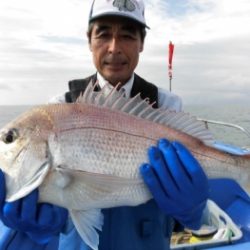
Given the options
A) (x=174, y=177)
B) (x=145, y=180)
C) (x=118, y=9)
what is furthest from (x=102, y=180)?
(x=118, y=9)

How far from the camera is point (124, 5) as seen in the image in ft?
8.84

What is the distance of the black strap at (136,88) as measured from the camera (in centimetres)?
288

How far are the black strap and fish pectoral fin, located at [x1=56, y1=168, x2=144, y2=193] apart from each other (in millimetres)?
1026

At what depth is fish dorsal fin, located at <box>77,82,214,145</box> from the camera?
217cm

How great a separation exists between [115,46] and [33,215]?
126cm

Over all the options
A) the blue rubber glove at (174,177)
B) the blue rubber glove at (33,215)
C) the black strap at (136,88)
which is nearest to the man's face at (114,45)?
the black strap at (136,88)

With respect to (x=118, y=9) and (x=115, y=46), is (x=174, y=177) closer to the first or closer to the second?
(x=115, y=46)

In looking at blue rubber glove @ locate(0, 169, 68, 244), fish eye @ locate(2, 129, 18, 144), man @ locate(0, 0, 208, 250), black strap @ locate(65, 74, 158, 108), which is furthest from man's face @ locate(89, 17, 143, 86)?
blue rubber glove @ locate(0, 169, 68, 244)

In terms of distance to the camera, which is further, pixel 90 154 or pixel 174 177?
pixel 174 177

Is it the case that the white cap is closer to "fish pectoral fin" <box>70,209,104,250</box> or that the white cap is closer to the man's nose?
the man's nose

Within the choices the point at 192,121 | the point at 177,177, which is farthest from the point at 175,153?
the point at 192,121

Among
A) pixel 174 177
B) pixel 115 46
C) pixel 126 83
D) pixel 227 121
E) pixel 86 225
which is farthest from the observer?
pixel 227 121

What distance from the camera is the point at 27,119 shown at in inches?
80.7

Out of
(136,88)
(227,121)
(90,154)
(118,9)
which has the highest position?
(227,121)
